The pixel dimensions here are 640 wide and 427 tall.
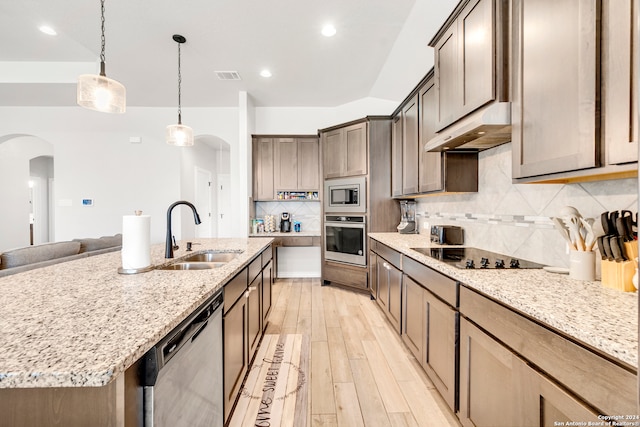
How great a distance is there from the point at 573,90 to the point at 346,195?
2.96 metres

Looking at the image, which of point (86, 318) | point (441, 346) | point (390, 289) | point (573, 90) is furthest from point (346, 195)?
point (86, 318)

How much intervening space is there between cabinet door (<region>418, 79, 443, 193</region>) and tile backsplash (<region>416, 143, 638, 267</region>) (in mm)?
325

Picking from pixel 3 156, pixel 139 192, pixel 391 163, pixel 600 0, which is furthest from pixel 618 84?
pixel 3 156

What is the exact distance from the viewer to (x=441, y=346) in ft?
5.31

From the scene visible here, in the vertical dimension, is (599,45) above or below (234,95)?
below

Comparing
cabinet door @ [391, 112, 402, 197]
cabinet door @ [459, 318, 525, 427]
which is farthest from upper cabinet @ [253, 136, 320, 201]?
cabinet door @ [459, 318, 525, 427]

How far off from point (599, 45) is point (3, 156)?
8.42m

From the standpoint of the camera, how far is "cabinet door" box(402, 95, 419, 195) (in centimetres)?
290

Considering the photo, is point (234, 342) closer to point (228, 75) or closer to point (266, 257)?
point (266, 257)

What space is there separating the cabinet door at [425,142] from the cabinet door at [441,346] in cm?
112

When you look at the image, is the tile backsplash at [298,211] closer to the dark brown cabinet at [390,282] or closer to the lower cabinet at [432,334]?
the dark brown cabinet at [390,282]

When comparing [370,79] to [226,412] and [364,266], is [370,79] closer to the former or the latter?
[364,266]

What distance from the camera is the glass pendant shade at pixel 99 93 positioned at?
186cm

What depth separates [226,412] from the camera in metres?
1.43
